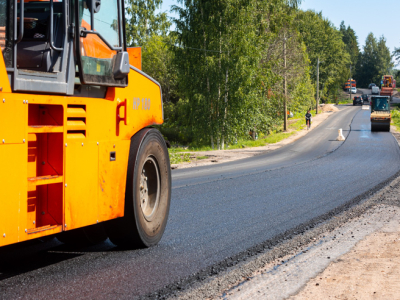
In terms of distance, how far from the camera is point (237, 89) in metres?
33.7

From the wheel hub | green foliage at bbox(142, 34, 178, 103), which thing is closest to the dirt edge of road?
the wheel hub

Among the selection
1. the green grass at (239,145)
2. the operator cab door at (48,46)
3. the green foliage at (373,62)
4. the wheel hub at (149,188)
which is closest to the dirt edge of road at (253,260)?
the wheel hub at (149,188)

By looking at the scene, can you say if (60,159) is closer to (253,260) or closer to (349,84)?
(253,260)

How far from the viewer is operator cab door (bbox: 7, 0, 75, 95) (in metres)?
4.03

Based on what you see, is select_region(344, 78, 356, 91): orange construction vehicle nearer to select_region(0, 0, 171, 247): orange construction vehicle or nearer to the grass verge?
the grass verge

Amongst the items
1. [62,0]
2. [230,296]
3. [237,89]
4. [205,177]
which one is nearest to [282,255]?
[230,296]

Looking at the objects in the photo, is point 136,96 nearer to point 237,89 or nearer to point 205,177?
point 205,177

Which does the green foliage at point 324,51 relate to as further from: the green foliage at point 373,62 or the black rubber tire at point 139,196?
the black rubber tire at point 139,196

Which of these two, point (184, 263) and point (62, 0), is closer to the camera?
point (62, 0)

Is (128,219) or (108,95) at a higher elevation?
(108,95)

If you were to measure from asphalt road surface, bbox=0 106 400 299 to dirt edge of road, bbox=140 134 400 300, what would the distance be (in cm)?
5

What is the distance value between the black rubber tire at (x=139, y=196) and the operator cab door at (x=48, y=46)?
4.32ft

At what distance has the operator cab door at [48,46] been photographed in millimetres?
4031

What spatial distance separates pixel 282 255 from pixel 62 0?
11.7ft
